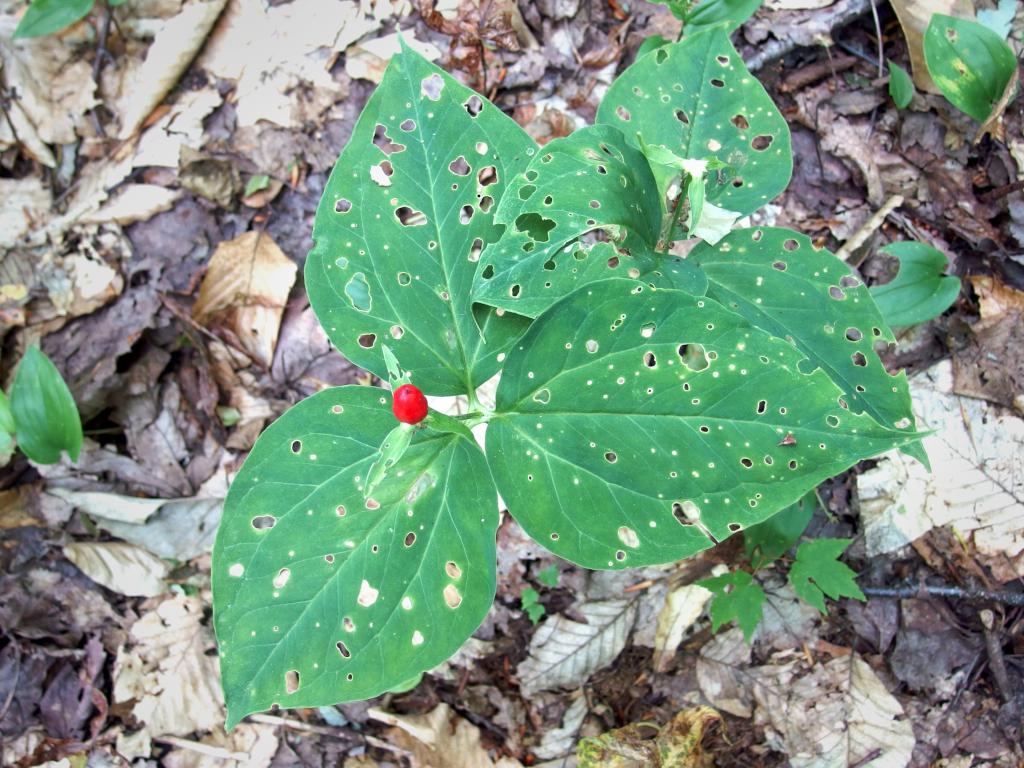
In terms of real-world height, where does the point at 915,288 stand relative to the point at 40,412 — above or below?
above

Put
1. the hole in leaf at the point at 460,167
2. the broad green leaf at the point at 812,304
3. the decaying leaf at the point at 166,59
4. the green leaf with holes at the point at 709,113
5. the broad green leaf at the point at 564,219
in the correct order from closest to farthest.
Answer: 1. the broad green leaf at the point at 564,219
2. the broad green leaf at the point at 812,304
3. the green leaf with holes at the point at 709,113
4. the hole in leaf at the point at 460,167
5. the decaying leaf at the point at 166,59

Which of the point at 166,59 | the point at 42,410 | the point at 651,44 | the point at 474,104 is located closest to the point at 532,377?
the point at 474,104

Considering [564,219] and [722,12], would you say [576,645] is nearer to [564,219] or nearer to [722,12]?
[564,219]

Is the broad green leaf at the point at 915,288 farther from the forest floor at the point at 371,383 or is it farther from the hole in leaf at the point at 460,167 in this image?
the hole in leaf at the point at 460,167

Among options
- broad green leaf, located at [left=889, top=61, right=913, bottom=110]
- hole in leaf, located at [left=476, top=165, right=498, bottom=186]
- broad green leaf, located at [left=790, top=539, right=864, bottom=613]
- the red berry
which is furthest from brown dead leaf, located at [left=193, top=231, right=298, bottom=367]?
broad green leaf, located at [left=889, top=61, right=913, bottom=110]

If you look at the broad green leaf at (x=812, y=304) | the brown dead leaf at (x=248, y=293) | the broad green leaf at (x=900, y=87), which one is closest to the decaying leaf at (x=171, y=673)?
the brown dead leaf at (x=248, y=293)

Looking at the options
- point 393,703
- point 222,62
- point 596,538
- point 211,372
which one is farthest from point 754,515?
point 222,62
